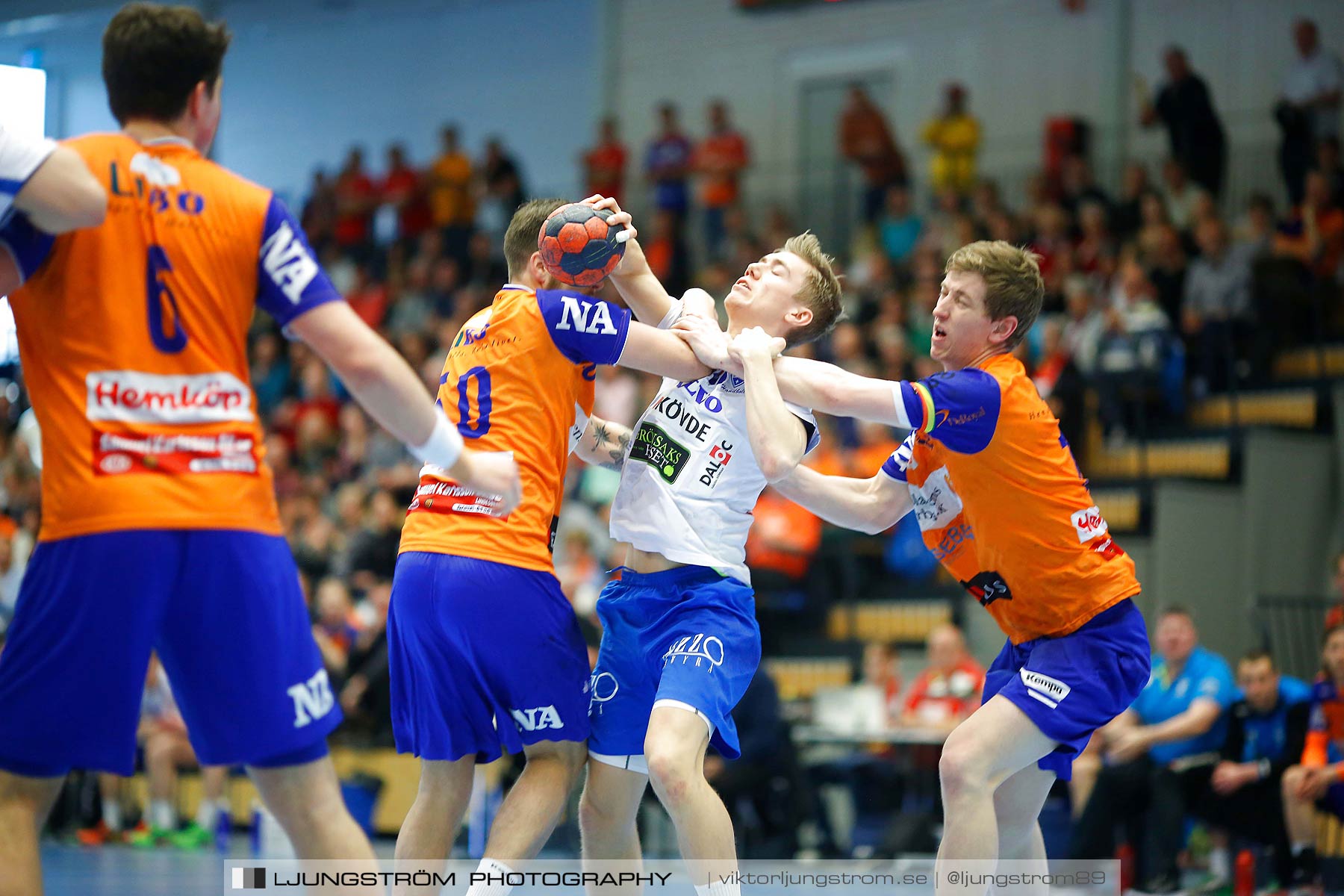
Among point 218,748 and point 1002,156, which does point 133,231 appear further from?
point 1002,156

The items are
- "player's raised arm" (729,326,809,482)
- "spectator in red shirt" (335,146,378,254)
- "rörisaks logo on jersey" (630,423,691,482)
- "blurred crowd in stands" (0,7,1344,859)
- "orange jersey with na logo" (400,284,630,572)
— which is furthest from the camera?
"spectator in red shirt" (335,146,378,254)

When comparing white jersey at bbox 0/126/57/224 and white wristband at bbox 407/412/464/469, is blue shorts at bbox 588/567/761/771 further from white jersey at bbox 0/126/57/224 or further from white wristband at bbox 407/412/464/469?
white jersey at bbox 0/126/57/224

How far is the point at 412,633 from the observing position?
4.72m

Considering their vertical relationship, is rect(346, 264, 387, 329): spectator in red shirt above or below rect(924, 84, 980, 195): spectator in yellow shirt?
below

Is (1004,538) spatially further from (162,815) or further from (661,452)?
(162,815)

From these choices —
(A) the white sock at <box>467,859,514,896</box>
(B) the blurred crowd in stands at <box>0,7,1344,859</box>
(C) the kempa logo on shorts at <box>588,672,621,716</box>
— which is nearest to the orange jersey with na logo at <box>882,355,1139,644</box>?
(C) the kempa logo on shorts at <box>588,672,621,716</box>

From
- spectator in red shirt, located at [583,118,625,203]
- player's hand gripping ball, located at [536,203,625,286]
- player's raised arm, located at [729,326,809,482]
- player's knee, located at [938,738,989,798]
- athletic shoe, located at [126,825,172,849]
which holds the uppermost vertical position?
spectator in red shirt, located at [583,118,625,203]

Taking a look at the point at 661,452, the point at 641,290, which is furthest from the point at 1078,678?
the point at 641,290

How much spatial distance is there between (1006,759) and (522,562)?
69.0 inches

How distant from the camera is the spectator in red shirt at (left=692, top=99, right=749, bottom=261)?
18.9 m

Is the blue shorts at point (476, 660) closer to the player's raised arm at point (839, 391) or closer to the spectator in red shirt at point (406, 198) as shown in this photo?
the player's raised arm at point (839, 391)

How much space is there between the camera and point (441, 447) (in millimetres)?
3680

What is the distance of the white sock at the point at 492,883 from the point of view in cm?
457

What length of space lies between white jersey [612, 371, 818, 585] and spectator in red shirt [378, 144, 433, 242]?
16011 mm
